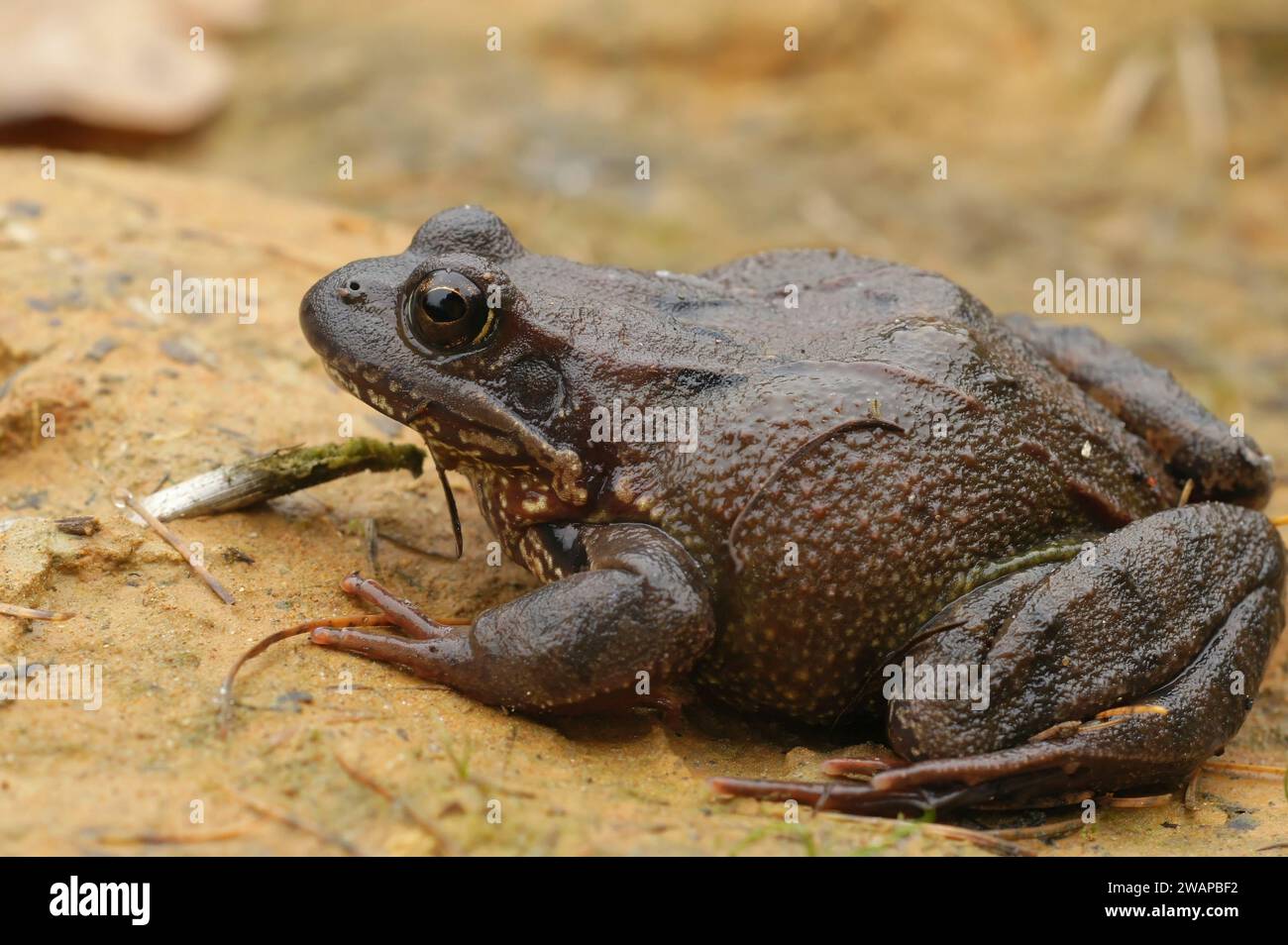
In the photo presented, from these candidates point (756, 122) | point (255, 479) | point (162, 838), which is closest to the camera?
point (162, 838)

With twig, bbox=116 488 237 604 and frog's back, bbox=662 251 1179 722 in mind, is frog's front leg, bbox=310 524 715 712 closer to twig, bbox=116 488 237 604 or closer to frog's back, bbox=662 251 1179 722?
frog's back, bbox=662 251 1179 722

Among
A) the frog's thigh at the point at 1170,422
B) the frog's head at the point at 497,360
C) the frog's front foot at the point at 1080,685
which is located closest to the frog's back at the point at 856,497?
the frog's front foot at the point at 1080,685

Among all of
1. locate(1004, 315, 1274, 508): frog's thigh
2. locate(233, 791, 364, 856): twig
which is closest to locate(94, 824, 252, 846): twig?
locate(233, 791, 364, 856): twig

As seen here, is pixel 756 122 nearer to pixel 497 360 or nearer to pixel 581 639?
pixel 497 360

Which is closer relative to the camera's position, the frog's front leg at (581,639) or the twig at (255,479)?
the frog's front leg at (581,639)

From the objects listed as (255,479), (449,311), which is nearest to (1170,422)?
(449,311)

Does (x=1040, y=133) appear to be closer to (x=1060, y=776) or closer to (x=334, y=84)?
(x=334, y=84)

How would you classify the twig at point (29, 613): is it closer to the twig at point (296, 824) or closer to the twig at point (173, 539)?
the twig at point (173, 539)
